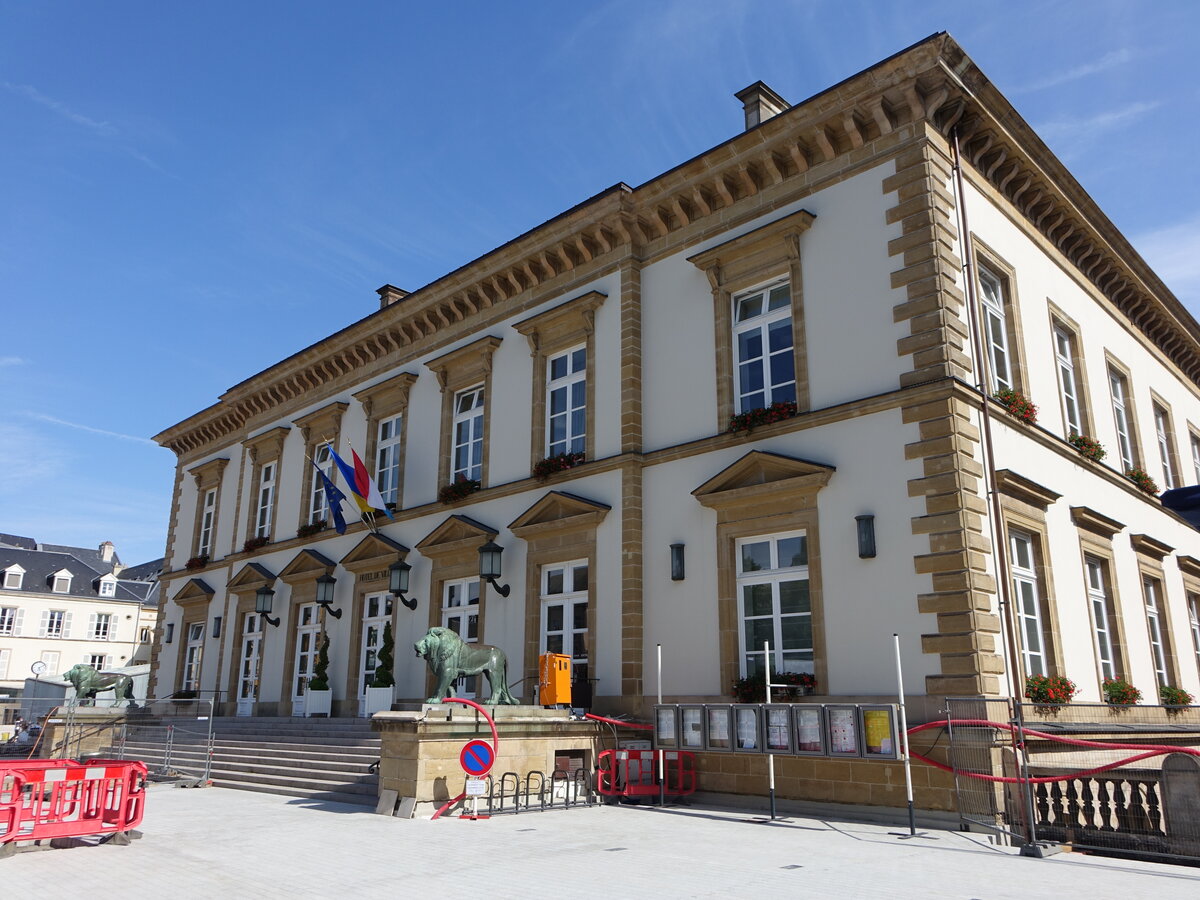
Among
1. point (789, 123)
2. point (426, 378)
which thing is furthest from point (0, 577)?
point (789, 123)

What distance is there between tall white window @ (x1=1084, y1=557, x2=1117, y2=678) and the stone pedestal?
784cm

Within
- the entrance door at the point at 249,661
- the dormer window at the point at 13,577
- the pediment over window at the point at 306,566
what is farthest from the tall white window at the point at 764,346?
the dormer window at the point at 13,577

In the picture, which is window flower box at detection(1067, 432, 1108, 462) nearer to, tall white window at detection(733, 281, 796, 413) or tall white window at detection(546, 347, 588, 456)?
tall white window at detection(733, 281, 796, 413)

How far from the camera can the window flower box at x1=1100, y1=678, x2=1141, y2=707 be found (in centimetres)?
1361

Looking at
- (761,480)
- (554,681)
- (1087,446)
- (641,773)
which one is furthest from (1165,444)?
(554,681)

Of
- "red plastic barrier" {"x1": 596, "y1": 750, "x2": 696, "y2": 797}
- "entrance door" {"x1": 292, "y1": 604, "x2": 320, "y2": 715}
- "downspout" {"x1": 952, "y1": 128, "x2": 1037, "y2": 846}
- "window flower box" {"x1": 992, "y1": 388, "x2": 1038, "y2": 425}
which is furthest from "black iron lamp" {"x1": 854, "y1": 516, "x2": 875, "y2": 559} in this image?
"entrance door" {"x1": 292, "y1": 604, "x2": 320, "y2": 715}

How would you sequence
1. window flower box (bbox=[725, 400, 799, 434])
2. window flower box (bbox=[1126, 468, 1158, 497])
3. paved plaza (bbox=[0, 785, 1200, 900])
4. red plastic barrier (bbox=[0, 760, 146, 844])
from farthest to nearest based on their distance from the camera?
window flower box (bbox=[1126, 468, 1158, 497]), window flower box (bbox=[725, 400, 799, 434]), red plastic barrier (bbox=[0, 760, 146, 844]), paved plaza (bbox=[0, 785, 1200, 900])

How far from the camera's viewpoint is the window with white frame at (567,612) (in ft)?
50.2

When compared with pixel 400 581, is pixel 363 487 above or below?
above

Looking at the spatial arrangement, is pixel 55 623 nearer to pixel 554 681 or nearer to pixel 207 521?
pixel 207 521

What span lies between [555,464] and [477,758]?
636 cm

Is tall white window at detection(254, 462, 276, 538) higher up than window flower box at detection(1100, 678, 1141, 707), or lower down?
higher up

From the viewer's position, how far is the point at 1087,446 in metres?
15.1

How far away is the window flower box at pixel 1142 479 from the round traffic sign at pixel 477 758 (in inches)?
492
